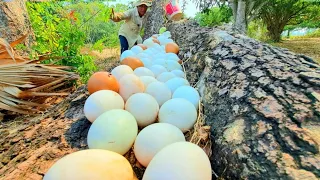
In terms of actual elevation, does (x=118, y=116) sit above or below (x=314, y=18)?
below

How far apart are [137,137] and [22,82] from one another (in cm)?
128

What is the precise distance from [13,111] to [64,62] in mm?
1034

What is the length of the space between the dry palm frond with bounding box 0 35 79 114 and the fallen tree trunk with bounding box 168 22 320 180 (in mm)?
1324

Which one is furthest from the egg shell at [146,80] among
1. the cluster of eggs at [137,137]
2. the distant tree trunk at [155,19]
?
the distant tree trunk at [155,19]

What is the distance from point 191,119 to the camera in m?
1.12

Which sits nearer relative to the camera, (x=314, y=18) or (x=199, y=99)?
(x=199, y=99)

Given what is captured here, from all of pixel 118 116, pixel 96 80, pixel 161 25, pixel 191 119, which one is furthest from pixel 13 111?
pixel 161 25

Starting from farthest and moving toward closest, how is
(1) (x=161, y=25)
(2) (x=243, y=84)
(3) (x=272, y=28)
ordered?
(3) (x=272, y=28) < (1) (x=161, y=25) < (2) (x=243, y=84)

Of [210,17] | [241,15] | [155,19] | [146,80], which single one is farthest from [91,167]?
[241,15]

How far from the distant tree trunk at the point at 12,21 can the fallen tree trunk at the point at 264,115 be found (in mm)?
2595

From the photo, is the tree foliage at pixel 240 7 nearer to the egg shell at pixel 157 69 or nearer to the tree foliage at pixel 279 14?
the tree foliage at pixel 279 14

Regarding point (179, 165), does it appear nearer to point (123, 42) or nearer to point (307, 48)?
point (123, 42)

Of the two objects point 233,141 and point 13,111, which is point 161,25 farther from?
point 233,141

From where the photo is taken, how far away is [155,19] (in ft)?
17.8
